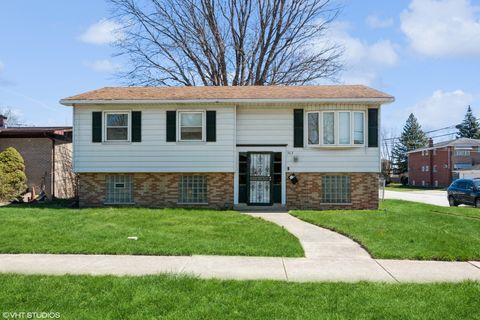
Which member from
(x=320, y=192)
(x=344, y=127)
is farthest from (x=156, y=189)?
(x=344, y=127)

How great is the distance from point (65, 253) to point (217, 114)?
899 centimetres

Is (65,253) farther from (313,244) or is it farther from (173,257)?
(313,244)

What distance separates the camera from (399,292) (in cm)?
512

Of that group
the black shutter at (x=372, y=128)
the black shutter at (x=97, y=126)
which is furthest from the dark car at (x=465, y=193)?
the black shutter at (x=97, y=126)

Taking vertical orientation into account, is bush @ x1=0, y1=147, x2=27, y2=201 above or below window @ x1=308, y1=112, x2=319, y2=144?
below

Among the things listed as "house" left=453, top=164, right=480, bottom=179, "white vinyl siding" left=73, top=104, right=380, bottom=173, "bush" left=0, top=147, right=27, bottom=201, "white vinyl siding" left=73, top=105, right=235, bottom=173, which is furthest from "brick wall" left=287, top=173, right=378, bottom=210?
"house" left=453, top=164, right=480, bottom=179

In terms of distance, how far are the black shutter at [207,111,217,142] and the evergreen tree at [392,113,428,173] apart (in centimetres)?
5993

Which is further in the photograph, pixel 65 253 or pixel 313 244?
pixel 313 244

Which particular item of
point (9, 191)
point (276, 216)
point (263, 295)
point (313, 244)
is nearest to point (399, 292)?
point (263, 295)

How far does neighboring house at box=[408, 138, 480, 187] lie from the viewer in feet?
155

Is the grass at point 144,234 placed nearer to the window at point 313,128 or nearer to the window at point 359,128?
the window at point 313,128

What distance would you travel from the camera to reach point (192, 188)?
15.6 meters

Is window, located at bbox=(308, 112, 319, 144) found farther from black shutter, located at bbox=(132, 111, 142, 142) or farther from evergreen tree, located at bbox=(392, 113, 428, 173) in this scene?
Answer: evergreen tree, located at bbox=(392, 113, 428, 173)

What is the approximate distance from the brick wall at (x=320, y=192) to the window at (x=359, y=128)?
1.33 m
